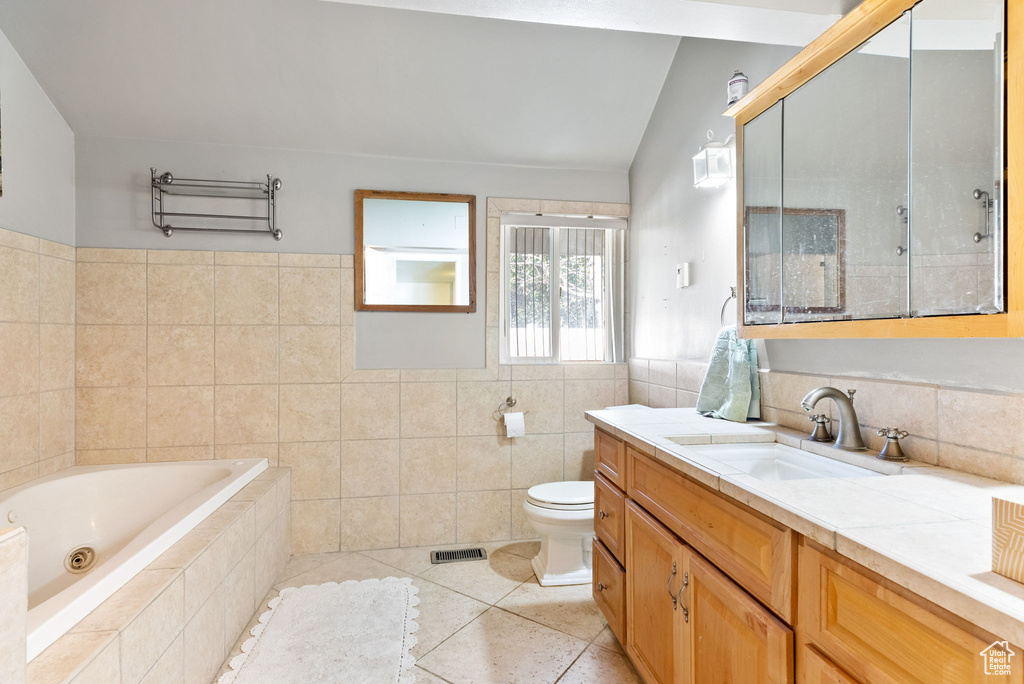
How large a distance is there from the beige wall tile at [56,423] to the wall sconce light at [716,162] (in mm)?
3100

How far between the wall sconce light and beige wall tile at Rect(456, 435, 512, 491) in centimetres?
175

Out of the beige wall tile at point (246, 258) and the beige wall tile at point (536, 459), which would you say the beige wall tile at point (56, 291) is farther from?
the beige wall tile at point (536, 459)

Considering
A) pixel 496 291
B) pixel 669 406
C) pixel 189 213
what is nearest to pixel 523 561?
pixel 669 406

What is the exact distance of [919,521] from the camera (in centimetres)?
87

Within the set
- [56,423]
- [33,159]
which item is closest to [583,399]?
[56,423]

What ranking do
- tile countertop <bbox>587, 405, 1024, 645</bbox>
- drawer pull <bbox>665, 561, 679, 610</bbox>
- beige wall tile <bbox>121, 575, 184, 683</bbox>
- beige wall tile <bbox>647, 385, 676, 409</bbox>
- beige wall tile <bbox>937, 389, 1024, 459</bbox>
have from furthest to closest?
beige wall tile <bbox>647, 385, 676, 409</bbox> → drawer pull <bbox>665, 561, 679, 610</bbox> → beige wall tile <bbox>121, 575, 184, 683</bbox> → beige wall tile <bbox>937, 389, 1024, 459</bbox> → tile countertop <bbox>587, 405, 1024, 645</bbox>

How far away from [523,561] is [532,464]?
54 cm

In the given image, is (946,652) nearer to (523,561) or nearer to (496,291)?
(523,561)

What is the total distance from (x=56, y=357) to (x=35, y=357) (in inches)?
5.4

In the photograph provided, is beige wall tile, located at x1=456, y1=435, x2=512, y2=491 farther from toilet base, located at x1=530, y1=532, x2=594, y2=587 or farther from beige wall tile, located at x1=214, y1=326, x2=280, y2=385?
beige wall tile, located at x1=214, y1=326, x2=280, y2=385

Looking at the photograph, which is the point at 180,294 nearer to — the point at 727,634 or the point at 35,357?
the point at 35,357

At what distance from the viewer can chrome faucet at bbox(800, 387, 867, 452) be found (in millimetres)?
1417

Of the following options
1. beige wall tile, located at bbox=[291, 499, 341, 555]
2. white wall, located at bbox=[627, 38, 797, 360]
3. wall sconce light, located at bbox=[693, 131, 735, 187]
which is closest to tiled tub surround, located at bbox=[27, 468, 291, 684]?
beige wall tile, located at bbox=[291, 499, 341, 555]

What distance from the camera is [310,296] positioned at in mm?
2832
